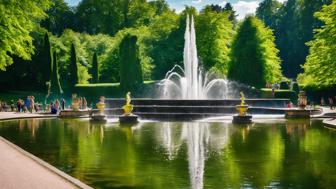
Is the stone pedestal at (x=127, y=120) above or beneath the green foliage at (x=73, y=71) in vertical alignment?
beneath

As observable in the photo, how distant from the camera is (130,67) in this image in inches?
2247

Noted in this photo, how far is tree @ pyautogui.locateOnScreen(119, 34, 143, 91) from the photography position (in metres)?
57.1

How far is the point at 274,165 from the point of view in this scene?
46.4 feet

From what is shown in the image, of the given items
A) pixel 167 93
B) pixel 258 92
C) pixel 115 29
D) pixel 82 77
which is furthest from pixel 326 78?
pixel 115 29

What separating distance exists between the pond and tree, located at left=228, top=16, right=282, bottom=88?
38.3 meters

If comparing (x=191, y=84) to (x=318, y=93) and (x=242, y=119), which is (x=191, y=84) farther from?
(x=318, y=93)

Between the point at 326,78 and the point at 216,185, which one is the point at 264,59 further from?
the point at 216,185

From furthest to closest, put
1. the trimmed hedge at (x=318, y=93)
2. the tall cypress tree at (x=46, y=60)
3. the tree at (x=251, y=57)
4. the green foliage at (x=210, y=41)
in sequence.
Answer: the green foliage at (x=210, y=41), the tall cypress tree at (x=46, y=60), the tree at (x=251, y=57), the trimmed hedge at (x=318, y=93)

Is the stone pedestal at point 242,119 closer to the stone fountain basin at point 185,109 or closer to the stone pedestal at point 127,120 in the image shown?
the stone fountain basin at point 185,109

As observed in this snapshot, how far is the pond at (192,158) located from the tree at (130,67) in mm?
32857

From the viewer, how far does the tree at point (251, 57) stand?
6238cm

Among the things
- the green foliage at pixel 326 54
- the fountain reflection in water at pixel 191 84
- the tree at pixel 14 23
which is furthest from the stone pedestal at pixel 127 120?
the green foliage at pixel 326 54

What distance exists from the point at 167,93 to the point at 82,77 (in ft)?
57.8

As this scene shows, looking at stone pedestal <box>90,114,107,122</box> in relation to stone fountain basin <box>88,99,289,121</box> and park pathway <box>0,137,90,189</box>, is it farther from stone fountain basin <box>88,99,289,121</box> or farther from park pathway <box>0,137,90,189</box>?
park pathway <box>0,137,90,189</box>
